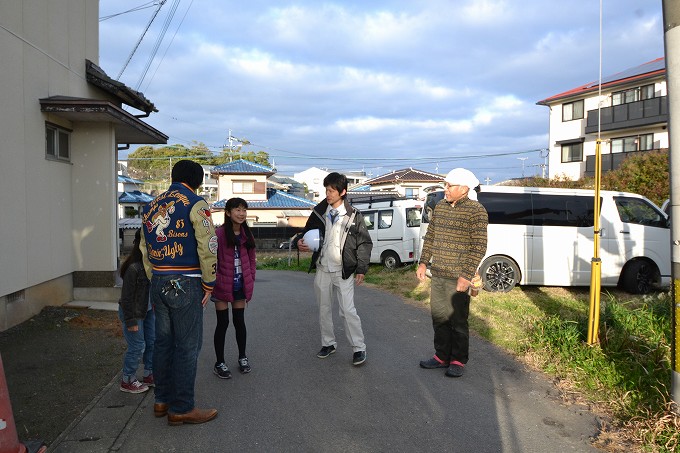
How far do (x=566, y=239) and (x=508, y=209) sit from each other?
3.98 feet

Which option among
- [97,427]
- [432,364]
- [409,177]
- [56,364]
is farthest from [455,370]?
[409,177]

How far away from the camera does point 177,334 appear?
3.61m

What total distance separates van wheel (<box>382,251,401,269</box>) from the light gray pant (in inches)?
417

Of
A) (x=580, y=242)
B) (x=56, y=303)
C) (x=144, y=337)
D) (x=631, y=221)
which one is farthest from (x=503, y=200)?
(x=56, y=303)

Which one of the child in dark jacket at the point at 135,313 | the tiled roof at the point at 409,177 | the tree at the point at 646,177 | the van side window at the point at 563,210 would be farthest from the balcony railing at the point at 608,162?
the child in dark jacket at the point at 135,313

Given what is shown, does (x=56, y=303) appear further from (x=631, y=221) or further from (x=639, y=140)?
(x=639, y=140)

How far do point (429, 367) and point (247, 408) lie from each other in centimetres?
193

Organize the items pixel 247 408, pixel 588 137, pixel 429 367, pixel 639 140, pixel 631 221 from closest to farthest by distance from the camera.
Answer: pixel 247 408, pixel 429 367, pixel 631 221, pixel 639 140, pixel 588 137

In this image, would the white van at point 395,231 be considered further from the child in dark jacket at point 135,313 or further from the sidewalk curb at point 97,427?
the sidewalk curb at point 97,427

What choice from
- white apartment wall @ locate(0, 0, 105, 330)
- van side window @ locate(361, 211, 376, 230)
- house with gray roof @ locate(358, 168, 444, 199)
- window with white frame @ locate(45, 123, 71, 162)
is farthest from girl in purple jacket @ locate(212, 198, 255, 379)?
house with gray roof @ locate(358, 168, 444, 199)

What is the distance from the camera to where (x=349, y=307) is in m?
5.05

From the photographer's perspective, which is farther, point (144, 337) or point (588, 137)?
point (588, 137)

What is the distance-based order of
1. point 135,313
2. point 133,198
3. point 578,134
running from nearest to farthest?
1. point 135,313
2. point 578,134
3. point 133,198

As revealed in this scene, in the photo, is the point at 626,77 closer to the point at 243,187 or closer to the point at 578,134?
the point at 578,134
